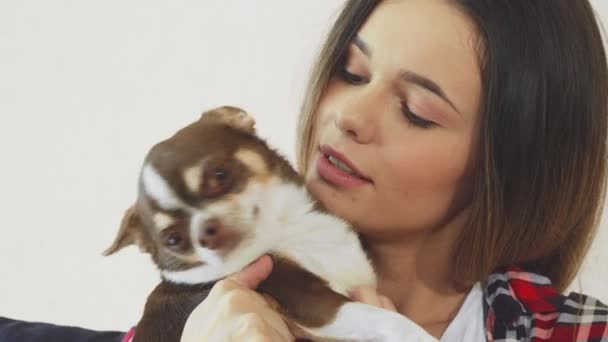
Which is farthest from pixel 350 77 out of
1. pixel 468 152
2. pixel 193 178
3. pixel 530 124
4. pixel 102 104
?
pixel 102 104

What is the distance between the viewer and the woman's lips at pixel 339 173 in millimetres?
1397

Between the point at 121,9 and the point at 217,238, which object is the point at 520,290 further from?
the point at 121,9

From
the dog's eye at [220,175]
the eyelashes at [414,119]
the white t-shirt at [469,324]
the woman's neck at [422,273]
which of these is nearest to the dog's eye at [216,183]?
the dog's eye at [220,175]

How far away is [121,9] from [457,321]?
205 cm

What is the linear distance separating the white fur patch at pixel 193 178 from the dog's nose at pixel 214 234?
3.1 inches

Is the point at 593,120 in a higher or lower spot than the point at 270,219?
higher

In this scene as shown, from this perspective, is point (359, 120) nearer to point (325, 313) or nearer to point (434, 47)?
point (434, 47)

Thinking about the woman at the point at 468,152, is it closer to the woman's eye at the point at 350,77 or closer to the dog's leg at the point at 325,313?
the woman's eye at the point at 350,77

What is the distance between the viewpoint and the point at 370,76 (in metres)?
1.44

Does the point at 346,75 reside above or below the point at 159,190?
above

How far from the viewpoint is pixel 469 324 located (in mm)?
1565

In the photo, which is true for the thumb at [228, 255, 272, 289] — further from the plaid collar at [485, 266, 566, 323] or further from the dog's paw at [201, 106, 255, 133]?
the plaid collar at [485, 266, 566, 323]

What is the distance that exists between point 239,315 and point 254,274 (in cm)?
10

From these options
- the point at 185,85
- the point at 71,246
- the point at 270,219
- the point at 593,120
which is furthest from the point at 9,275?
the point at 593,120
